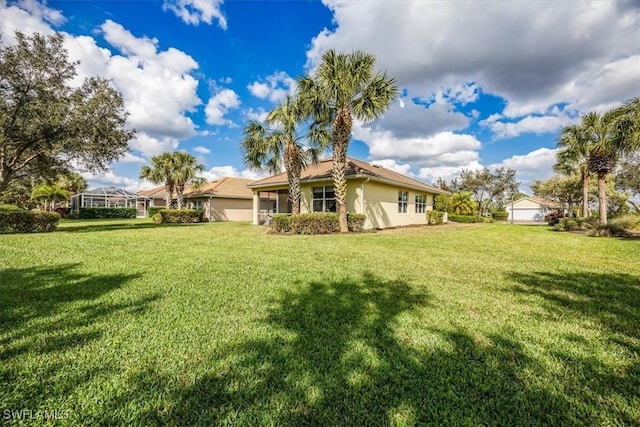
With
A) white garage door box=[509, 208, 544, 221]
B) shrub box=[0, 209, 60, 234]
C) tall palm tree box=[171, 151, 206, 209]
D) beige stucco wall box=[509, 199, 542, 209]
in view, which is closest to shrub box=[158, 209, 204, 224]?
tall palm tree box=[171, 151, 206, 209]

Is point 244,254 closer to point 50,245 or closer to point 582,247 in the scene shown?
point 50,245

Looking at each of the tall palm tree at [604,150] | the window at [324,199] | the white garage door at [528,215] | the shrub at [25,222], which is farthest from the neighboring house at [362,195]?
the white garage door at [528,215]

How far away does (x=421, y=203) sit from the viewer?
77.4 feet

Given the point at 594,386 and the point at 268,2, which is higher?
the point at 268,2

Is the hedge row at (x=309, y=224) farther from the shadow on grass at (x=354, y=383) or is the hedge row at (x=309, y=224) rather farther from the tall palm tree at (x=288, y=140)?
the shadow on grass at (x=354, y=383)

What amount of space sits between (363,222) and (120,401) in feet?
45.8

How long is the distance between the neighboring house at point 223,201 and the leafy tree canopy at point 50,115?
1216cm

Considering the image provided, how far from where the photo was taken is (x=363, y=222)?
15469 mm

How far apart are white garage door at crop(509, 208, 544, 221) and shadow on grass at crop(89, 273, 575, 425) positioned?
57.6m

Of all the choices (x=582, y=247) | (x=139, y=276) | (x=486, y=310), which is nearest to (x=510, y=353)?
(x=486, y=310)

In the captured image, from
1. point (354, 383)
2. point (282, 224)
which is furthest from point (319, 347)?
point (282, 224)

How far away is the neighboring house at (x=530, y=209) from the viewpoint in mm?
48562

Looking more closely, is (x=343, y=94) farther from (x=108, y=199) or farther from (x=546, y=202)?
(x=546, y=202)

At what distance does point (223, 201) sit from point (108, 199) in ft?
63.3
